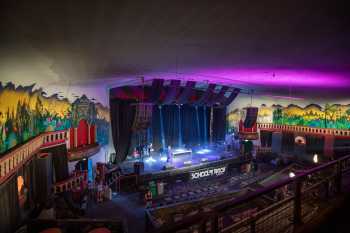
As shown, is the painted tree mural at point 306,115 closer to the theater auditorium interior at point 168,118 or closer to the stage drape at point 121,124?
the theater auditorium interior at point 168,118

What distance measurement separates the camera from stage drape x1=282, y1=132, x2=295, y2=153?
479 inches

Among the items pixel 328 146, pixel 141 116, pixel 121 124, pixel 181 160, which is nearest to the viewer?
pixel 141 116

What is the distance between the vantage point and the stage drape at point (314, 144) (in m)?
11.2

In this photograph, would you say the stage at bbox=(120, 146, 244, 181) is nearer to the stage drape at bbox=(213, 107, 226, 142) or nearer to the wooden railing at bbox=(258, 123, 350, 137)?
the stage drape at bbox=(213, 107, 226, 142)

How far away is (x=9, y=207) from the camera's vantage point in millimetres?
3549

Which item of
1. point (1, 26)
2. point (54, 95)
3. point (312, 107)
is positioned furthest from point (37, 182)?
point (312, 107)

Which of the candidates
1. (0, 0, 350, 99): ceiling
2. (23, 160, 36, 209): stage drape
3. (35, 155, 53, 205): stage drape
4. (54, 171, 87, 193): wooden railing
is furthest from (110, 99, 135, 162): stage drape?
(0, 0, 350, 99): ceiling

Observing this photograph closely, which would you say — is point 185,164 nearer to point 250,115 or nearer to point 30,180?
point 250,115

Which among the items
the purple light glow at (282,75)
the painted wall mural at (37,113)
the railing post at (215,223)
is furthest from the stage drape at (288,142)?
the railing post at (215,223)

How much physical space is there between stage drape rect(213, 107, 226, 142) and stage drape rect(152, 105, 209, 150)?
0.57 metres

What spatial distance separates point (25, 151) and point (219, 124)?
9630 mm

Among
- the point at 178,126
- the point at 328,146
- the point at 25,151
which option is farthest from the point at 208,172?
the point at 25,151

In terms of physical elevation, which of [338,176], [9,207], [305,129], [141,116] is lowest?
[9,207]

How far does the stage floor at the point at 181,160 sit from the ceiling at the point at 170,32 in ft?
17.4
